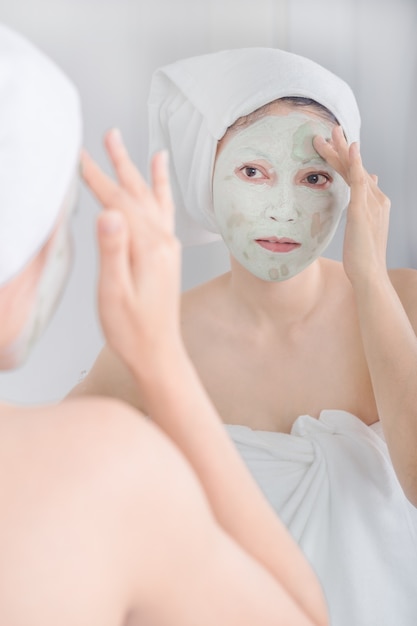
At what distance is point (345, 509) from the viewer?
1.44 meters

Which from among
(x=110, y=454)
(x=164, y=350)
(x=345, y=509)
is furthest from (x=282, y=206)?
(x=110, y=454)

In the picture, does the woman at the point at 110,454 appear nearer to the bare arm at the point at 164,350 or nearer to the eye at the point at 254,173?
the bare arm at the point at 164,350

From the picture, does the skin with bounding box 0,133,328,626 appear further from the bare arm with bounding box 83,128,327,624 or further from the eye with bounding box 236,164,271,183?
the eye with bounding box 236,164,271,183

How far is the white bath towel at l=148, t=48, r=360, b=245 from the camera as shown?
1.54 metres

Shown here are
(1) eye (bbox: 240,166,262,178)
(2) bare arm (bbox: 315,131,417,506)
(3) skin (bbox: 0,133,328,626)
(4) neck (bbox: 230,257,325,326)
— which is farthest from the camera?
(4) neck (bbox: 230,257,325,326)

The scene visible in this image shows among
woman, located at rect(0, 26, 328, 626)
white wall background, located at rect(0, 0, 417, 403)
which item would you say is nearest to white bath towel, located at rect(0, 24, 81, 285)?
woman, located at rect(0, 26, 328, 626)

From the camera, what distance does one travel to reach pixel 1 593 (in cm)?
70

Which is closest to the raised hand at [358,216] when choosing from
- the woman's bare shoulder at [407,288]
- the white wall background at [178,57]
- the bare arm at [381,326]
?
the bare arm at [381,326]

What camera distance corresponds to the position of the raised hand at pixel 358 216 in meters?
1.45

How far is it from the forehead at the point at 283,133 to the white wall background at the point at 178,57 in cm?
44

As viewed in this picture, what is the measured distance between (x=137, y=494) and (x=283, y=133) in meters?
0.88

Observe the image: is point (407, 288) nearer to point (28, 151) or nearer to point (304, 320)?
point (304, 320)

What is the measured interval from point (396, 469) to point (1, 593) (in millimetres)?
838

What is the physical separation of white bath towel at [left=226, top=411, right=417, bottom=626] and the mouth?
0.86ft
